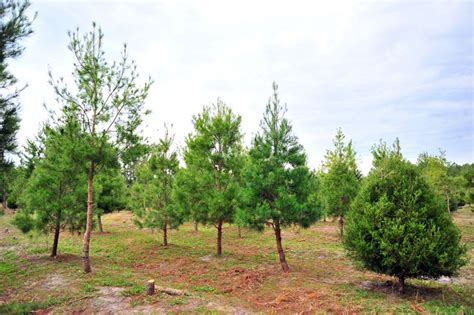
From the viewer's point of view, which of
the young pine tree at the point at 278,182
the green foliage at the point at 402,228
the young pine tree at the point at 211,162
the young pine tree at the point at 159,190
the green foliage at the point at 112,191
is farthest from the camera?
the green foliage at the point at 112,191

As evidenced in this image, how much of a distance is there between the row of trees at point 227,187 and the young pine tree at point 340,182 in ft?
0.54

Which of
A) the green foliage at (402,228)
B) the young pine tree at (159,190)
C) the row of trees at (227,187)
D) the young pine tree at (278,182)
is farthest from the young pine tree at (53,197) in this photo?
the green foliage at (402,228)

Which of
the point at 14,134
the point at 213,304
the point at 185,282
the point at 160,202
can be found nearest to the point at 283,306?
the point at 213,304

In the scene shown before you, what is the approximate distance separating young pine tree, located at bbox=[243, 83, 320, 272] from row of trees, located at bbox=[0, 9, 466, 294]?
0.16ft

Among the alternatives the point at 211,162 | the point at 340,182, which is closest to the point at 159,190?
the point at 211,162

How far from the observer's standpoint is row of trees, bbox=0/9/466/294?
9969 millimetres

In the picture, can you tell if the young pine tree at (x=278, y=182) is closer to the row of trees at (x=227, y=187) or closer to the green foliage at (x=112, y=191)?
the row of trees at (x=227, y=187)

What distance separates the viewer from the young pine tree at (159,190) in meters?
21.1

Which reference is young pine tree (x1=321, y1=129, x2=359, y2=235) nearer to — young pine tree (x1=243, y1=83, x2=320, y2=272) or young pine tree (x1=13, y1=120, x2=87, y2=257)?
young pine tree (x1=243, y1=83, x2=320, y2=272)

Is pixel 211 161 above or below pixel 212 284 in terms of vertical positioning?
above

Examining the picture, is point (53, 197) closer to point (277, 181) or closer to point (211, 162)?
point (211, 162)

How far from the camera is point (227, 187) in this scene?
17391mm

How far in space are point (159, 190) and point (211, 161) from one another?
5.52 meters

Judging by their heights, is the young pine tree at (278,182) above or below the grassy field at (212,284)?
above
